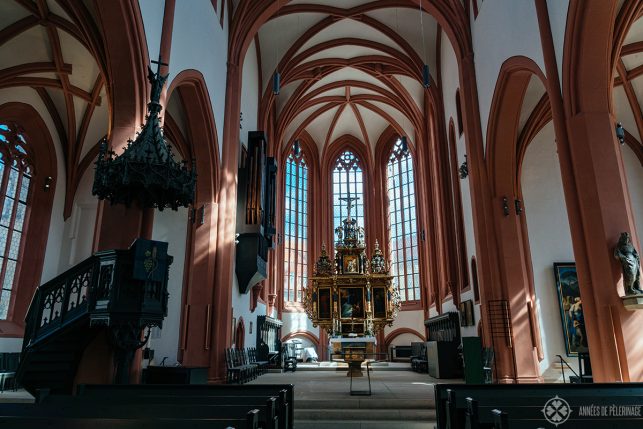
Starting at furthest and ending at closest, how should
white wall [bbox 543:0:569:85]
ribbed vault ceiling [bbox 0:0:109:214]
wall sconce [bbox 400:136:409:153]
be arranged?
1. wall sconce [bbox 400:136:409:153]
2. ribbed vault ceiling [bbox 0:0:109:214]
3. white wall [bbox 543:0:569:85]

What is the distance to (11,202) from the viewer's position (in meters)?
13.0

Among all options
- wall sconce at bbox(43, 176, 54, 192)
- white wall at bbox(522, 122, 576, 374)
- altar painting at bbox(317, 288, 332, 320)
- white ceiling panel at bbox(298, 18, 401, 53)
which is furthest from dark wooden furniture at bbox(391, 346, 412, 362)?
wall sconce at bbox(43, 176, 54, 192)

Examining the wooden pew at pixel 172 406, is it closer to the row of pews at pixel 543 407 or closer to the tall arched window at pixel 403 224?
the row of pews at pixel 543 407

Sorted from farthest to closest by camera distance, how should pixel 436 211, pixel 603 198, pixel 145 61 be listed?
pixel 436 211
pixel 145 61
pixel 603 198

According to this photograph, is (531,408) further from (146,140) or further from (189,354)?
(189,354)

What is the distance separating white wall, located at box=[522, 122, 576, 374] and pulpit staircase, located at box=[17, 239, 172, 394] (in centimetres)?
1048

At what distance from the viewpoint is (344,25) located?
56.5 ft

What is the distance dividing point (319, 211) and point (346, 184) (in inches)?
85.8

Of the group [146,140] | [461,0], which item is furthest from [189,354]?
[461,0]

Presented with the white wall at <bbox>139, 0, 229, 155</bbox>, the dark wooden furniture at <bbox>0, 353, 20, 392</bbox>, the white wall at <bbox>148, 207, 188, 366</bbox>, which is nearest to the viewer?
the white wall at <bbox>139, 0, 229, 155</bbox>

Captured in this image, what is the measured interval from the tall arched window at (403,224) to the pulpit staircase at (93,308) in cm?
1740

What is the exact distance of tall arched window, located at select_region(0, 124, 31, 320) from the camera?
1269 centimetres

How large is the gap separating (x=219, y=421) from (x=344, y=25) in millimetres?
16715

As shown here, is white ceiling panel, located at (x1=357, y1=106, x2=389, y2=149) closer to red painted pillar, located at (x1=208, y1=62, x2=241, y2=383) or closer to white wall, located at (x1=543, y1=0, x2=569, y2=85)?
red painted pillar, located at (x1=208, y1=62, x2=241, y2=383)
